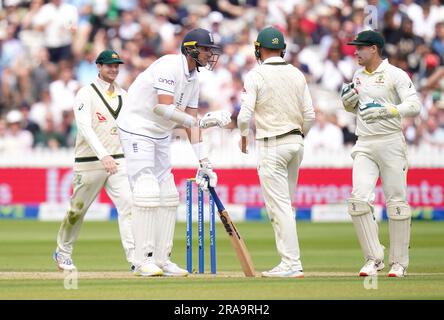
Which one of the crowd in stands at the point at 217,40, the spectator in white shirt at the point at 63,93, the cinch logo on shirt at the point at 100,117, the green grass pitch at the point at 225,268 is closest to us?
the green grass pitch at the point at 225,268

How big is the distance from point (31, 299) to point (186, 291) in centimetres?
110

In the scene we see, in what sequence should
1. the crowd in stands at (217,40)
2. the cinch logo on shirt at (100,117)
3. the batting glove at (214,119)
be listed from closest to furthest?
the batting glove at (214,119), the cinch logo on shirt at (100,117), the crowd in stands at (217,40)

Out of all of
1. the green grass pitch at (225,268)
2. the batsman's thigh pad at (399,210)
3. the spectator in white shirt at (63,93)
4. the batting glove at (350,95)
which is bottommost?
the green grass pitch at (225,268)

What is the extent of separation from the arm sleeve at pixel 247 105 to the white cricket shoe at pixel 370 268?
1.48 m

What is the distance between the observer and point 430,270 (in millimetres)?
10867

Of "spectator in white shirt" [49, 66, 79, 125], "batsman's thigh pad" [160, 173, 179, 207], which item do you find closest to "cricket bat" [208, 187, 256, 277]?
"batsman's thigh pad" [160, 173, 179, 207]

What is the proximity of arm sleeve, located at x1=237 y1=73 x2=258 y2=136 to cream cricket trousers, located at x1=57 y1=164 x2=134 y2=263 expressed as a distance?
5.23ft

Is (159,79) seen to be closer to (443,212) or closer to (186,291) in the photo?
(186,291)

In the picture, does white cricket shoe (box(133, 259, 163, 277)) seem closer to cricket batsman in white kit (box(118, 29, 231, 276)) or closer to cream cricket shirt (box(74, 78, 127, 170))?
cricket batsman in white kit (box(118, 29, 231, 276))

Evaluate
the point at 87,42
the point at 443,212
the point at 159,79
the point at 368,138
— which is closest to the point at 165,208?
the point at 159,79

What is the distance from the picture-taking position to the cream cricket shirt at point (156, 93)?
9.66 metres

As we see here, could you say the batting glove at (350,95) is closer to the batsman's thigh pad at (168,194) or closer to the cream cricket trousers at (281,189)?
the cream cricket trousers at (281,189)

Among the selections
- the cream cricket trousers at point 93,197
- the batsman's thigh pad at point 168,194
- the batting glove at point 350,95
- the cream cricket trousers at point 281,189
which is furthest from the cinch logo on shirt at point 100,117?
the batting glove at point 350,95

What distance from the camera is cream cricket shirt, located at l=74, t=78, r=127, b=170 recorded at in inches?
429
